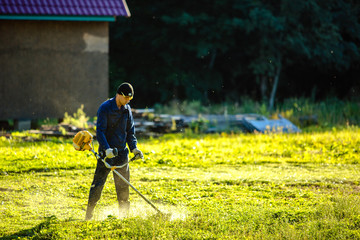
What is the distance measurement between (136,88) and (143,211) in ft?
66.3

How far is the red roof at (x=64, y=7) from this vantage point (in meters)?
16.6

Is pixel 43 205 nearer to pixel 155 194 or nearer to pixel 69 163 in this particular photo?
pixel 155 194

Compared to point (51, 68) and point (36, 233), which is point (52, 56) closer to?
point (51, 68)

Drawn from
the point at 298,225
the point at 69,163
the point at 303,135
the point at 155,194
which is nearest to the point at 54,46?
the point at 69,163

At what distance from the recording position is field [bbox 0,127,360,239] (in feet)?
21.7

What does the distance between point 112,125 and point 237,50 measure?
20896 millimetres

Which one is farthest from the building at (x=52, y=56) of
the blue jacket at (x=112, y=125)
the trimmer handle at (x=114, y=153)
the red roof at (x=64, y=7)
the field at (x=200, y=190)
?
the trimmer handle at (x=114, y=153)

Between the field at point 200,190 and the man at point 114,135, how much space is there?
0.41m

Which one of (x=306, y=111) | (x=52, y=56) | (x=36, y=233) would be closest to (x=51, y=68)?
(x=52, y=56)

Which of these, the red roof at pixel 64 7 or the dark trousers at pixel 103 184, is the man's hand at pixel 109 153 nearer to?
the dark trousers at pixel 103 184

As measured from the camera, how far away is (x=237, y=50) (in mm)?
27312

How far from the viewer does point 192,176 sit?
10383 millimetres

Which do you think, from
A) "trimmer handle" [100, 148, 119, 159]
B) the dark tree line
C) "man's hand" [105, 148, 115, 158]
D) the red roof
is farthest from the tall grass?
"man's hand" [105, 148, 115, 158]

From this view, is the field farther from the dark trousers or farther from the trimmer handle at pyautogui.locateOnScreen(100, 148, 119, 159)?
the trimmer handle at pyautogui.locateOnScreen(100, 148, 119, 159)
